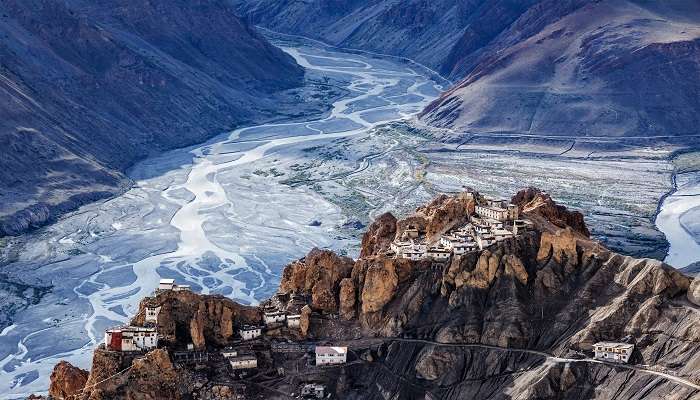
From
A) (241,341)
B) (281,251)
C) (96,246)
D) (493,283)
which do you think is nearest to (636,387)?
(493,283)

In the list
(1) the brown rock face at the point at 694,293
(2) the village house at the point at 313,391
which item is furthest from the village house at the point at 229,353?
(1) the brown rock face at the point at 694,293

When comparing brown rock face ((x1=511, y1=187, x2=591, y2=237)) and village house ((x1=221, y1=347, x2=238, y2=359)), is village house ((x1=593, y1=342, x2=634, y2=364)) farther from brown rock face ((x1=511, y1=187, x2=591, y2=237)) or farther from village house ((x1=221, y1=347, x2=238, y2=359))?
village house ((x1=221, y1=347, x2=238, y2=359))

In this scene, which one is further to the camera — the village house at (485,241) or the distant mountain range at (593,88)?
the distant mountain range at (593,88)

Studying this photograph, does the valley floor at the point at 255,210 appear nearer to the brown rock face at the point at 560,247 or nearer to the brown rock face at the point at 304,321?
the brown rock face at the point at 304,321

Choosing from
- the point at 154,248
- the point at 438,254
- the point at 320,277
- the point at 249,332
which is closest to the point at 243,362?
the point at 249,332

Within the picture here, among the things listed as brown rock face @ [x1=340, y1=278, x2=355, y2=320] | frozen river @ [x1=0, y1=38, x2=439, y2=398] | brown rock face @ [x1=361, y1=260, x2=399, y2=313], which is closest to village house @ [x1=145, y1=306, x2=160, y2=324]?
brown rock face @ [x1=340, y1=278, x2=355, y2=320]
